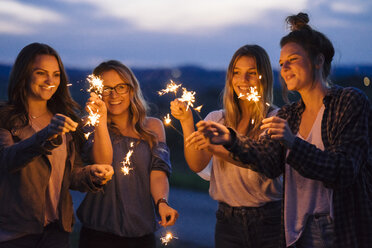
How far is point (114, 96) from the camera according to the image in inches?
137

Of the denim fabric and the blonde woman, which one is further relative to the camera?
the blonde woman

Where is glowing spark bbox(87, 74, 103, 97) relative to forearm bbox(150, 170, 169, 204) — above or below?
above

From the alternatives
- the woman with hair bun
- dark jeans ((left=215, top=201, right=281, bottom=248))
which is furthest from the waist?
the woman with hair bun

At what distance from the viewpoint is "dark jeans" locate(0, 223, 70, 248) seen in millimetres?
2875

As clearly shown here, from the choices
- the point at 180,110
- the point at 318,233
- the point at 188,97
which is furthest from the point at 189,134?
the point at 318,233

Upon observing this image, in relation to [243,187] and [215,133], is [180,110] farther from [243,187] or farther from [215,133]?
[243,187]

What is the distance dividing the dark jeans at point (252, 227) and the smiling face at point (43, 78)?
1561 millimetres

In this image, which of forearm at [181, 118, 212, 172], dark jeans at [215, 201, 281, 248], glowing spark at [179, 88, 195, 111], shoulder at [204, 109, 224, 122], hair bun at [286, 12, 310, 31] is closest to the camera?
hair bun at [286, 12, 310, 31]

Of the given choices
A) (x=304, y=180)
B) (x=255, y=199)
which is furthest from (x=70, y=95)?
(x=304, y=180)

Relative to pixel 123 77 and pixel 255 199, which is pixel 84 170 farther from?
pixel 255 199

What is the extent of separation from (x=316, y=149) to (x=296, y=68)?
23.9 inches

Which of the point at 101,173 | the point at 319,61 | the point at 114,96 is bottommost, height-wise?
the point at 101,173

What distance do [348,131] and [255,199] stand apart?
888 millimetres

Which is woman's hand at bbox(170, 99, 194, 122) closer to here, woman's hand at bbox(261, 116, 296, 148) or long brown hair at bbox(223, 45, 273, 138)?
long brown hair at bbox(223, 45, 273, 138)
